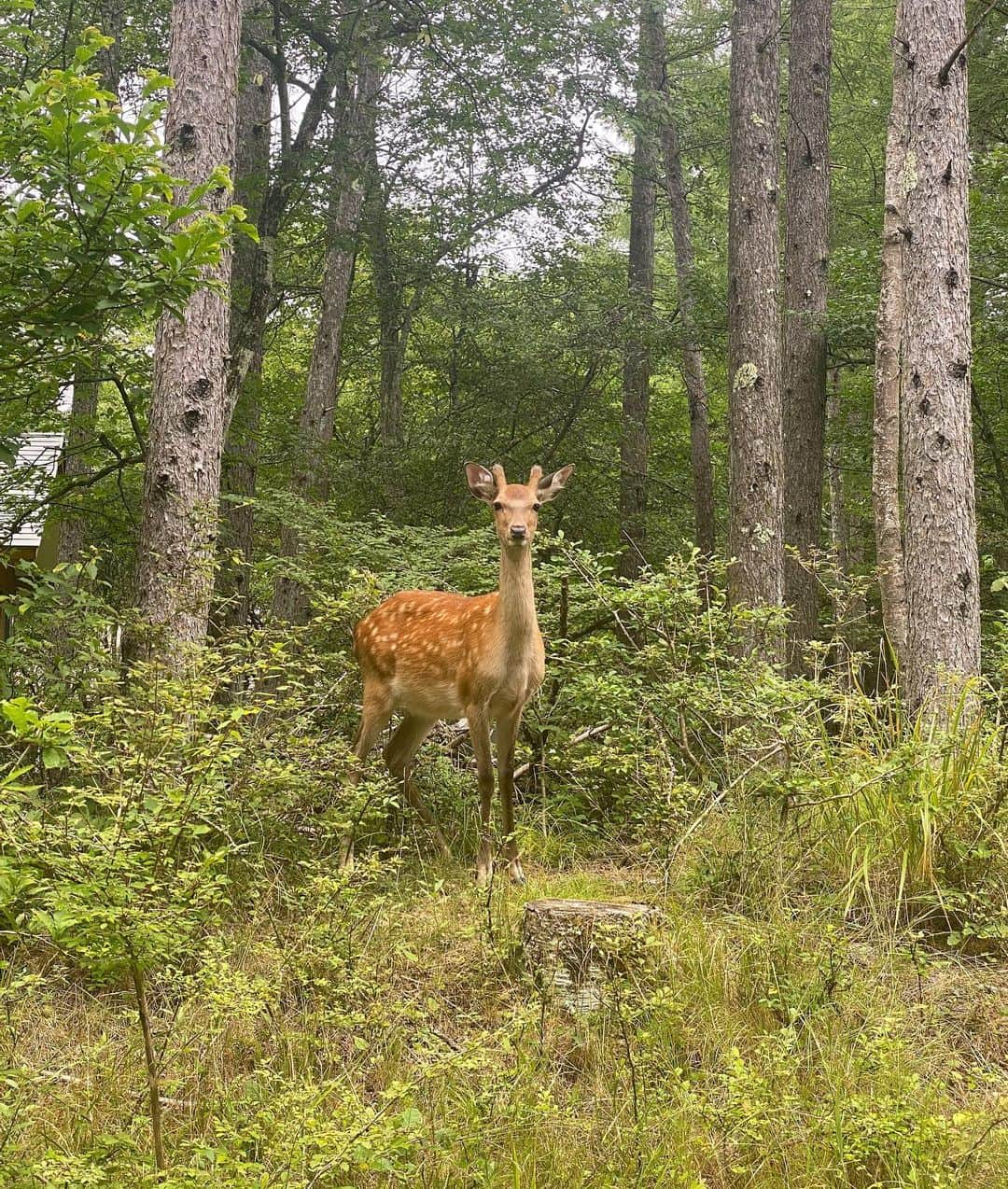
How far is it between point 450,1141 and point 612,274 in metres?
14.7

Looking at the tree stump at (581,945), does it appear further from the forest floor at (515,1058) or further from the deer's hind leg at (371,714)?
the deer's hind leg at (371,714)

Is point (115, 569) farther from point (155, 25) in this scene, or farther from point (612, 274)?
point (612, 274)

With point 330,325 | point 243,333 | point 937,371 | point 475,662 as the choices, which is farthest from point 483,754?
point 330,325

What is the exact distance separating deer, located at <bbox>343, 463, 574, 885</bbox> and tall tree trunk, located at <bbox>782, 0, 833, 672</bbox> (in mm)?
5800

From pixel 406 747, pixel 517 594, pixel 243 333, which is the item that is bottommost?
pixel 406 747

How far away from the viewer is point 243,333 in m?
8.85

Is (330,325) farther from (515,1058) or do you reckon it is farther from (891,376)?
(515,1058)

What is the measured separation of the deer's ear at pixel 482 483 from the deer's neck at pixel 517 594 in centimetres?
40

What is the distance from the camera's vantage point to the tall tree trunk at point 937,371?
7.01 metres

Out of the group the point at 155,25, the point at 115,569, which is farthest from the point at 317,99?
the point at 115,569

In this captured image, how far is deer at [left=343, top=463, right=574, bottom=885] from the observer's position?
244 inches

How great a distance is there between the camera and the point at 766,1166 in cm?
325

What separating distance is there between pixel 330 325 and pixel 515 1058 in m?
11.5

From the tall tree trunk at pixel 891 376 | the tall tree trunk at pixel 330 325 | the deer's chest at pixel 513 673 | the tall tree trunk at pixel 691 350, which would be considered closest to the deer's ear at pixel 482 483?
the deer's chest at pixel 513 673
